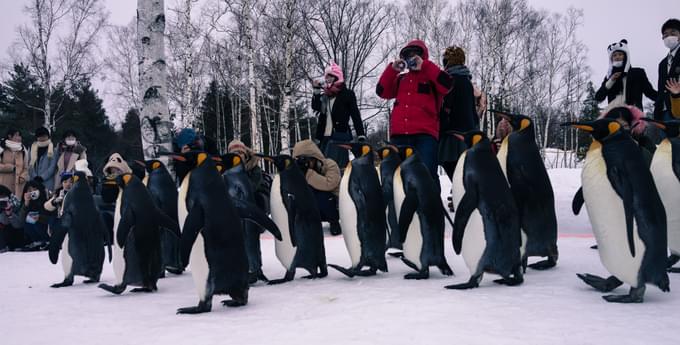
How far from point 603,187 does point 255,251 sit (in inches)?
95.0

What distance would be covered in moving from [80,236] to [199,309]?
1.73m

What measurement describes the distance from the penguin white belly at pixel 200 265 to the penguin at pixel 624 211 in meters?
2.22

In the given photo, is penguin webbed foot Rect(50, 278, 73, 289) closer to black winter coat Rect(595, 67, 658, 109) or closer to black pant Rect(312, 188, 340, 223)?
black pant Rect(312, 188, 340, 223)

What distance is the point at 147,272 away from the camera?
3.94 meters

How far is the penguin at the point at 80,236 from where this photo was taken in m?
4.38

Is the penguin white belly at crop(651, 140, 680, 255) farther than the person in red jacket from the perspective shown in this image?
No

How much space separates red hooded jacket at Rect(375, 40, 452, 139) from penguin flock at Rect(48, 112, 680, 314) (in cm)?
54

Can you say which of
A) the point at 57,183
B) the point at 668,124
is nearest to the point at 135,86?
the point at 57,183

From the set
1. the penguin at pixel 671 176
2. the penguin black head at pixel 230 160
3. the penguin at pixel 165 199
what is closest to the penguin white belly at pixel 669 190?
the penguin at pixel 671 176

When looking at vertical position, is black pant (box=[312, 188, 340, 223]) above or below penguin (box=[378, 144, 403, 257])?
below

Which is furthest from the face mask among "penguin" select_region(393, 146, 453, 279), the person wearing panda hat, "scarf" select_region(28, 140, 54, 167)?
"scarf" select_region(28, 140, 54, 167)

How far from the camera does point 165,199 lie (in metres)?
4.61

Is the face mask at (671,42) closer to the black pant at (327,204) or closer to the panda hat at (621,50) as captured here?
the panda hat at (621,50)

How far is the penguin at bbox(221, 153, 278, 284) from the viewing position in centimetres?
414
